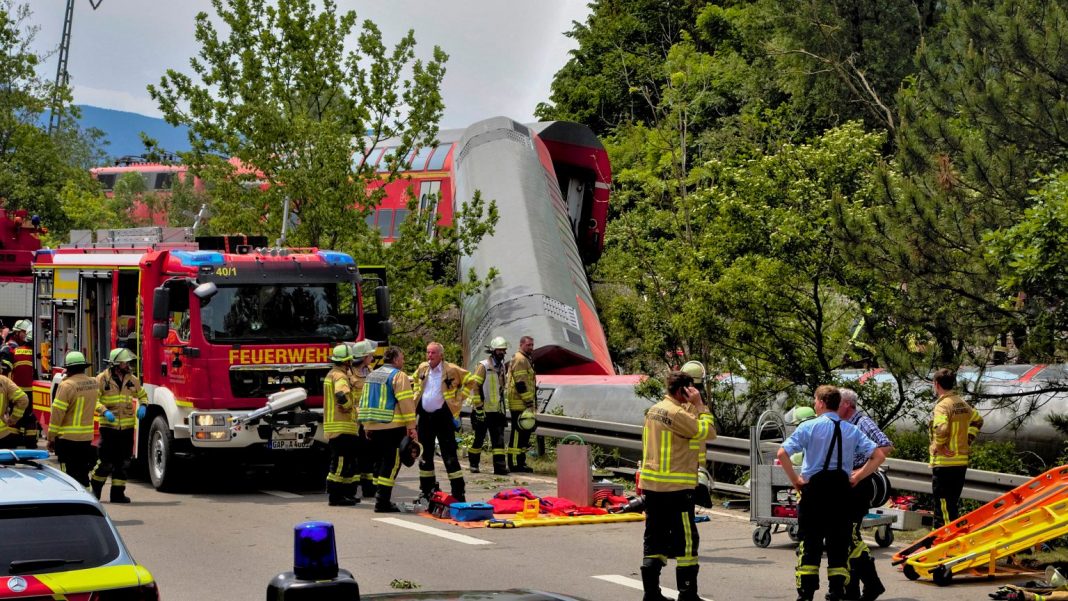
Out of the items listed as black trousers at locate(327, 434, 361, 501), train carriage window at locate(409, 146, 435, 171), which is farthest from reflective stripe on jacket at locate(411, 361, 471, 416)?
train carriage window at locate(409, 146, 435, 171)

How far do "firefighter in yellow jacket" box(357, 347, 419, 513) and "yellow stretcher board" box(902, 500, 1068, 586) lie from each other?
217 inches

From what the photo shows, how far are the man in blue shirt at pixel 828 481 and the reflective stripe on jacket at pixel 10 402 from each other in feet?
27.8

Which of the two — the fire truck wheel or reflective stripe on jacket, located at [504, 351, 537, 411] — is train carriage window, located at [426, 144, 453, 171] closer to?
reflective stripe on jacket, located at [504, 351, 537, 411]

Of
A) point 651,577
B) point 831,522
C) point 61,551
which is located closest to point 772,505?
point 831,522

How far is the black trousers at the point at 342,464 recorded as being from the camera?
48.5ft

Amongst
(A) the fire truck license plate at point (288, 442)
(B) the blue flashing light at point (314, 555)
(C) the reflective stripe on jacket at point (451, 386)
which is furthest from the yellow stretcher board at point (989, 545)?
(A) the fire truck license plate at point (288, 442)

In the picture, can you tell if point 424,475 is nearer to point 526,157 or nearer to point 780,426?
point 780,426

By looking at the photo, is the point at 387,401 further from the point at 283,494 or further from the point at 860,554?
the point at 860,554

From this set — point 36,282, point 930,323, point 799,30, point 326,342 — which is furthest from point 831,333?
point 799,30

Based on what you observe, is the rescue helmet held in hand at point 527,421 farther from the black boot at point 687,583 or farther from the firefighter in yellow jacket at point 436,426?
the black boot at point 687,583

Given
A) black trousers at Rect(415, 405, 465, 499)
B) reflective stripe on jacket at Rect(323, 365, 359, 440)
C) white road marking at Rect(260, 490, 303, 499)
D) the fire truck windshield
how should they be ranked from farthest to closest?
white road marking at Rect(260, 490, 303, 499) < the fire truck windshield < reflective stripe on jacket at Rect(323, 365, 359, 440) < black trousers at Rect(415, 405, 465, 499)

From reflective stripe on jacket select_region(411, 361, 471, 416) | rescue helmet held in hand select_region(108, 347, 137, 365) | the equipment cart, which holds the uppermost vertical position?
rescue helmet held in hand select_region(108, 347, 137, 365)

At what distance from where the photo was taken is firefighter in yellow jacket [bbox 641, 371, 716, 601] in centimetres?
962

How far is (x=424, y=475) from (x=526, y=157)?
16146mm
